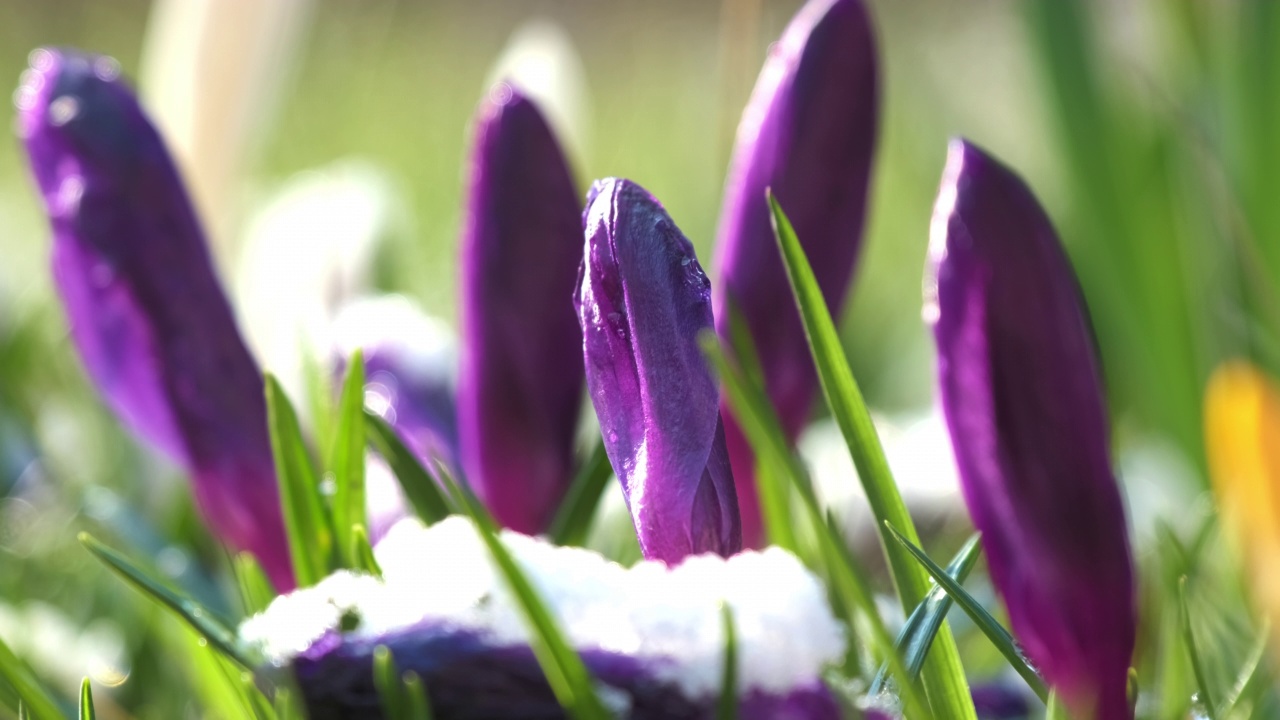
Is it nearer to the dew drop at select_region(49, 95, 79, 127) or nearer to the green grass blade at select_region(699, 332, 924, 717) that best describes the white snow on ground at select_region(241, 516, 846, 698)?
the green grass blade at select_region(699, 332, 924, 717)

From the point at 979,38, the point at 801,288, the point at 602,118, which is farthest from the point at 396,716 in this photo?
the point at 979,38

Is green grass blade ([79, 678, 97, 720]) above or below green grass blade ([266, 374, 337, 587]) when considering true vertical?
below

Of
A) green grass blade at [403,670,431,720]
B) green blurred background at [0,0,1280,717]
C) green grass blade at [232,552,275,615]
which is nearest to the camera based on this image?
green grass blade at [403,670,431,720]

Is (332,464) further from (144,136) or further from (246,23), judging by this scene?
(246,23)

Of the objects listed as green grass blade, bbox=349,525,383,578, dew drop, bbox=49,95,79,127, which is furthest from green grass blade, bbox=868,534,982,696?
dew drop, bbox=49,95,79,127

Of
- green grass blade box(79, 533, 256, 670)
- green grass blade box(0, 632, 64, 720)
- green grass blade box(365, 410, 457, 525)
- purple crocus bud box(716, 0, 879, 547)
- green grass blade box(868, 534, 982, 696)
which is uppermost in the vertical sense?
purple crocus bud box(716, 0, 879, 547)
